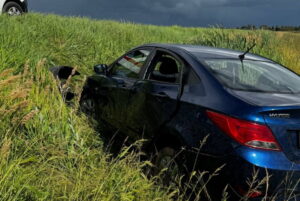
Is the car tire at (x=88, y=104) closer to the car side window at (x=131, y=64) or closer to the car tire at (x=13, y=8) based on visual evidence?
the car side window at (x=131, y=64)

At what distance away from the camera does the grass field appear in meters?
3.03

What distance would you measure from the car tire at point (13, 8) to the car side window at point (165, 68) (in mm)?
10182

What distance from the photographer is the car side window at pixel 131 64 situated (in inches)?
192

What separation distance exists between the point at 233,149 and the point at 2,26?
760 cm

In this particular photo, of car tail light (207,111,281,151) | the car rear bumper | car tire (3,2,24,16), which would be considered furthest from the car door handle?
car tire (3,2,24,16)

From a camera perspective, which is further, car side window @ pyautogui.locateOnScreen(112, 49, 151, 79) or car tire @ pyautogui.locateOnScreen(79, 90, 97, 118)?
car tire @ pyautogui.locateOnScreen(79, 90, 97, 118)

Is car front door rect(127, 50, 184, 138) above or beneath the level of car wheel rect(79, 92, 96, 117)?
above

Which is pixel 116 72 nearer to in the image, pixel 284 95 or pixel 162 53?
pixel 162 53

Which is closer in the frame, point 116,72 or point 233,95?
point 233,95

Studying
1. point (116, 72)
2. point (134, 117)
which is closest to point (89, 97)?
point (116, 72)

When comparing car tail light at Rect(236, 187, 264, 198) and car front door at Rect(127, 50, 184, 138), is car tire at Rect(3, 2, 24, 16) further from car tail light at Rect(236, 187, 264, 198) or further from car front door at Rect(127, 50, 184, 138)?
car tail light at Rect(236, 187, 264, 198)

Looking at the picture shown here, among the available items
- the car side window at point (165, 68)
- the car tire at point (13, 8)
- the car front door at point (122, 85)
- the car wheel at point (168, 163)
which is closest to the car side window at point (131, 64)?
the car front door at point (122, 85)

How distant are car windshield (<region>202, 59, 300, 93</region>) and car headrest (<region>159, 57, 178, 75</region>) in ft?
1.55

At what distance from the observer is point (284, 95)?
3.49 metres
